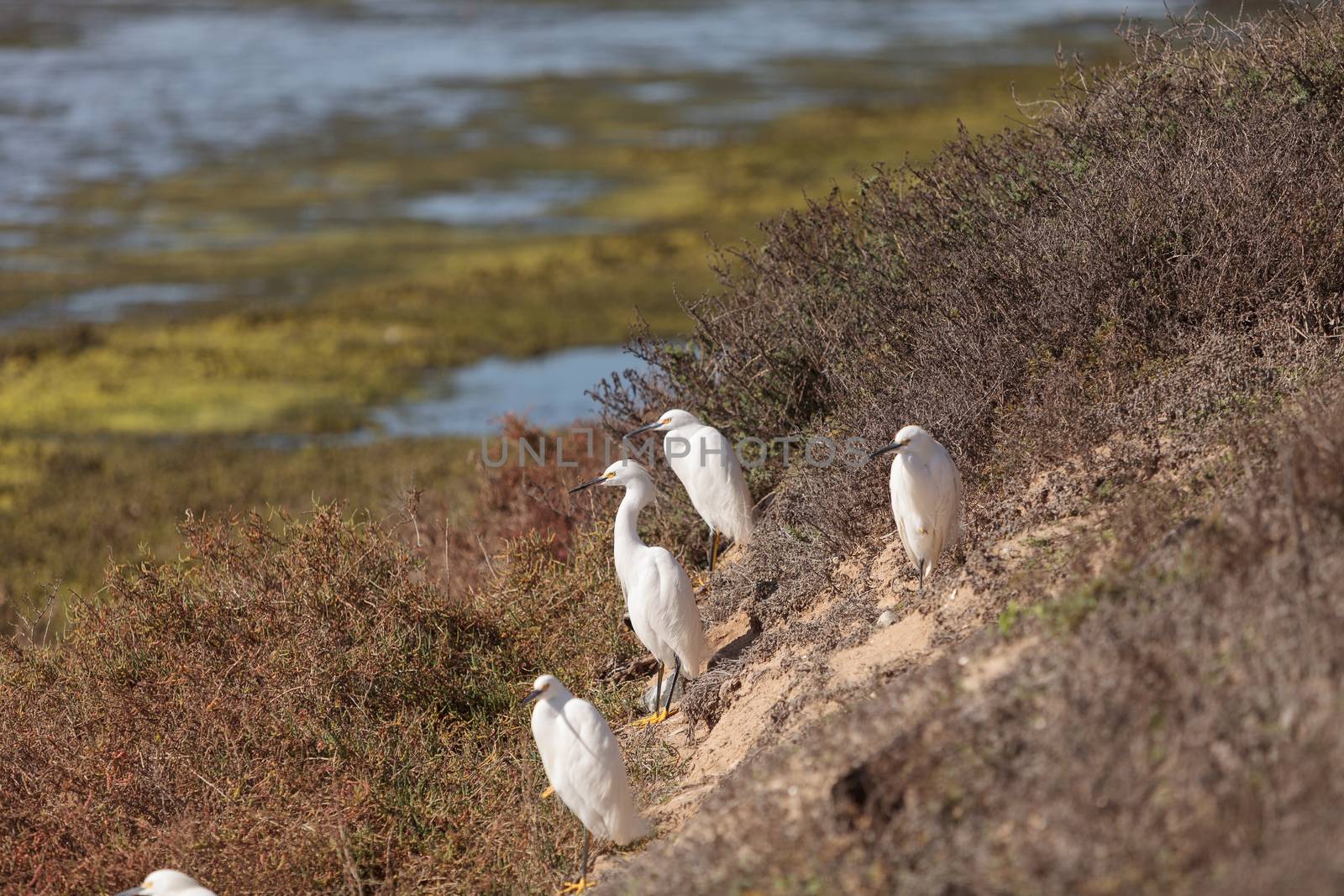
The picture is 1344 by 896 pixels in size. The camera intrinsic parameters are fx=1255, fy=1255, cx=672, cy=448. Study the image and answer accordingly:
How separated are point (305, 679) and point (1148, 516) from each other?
402cm

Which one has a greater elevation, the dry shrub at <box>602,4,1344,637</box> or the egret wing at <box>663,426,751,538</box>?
the dry shrub at <box>602,4,1344,637</box>

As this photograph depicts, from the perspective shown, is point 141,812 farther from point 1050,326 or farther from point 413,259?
point 413,259

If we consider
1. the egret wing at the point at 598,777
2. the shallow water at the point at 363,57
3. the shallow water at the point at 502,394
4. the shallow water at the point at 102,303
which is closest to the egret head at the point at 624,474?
the egret wing at the point at 598,777

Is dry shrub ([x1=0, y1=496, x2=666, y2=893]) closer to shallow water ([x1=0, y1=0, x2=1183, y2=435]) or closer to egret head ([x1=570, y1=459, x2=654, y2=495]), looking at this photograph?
egret head ([x1=570, y1=459, x2=654, y2=495])

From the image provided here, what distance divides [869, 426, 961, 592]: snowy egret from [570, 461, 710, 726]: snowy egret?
1.16 m

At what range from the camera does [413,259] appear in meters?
25.0

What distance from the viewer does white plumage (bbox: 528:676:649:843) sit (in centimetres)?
502

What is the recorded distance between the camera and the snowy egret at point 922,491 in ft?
17.2

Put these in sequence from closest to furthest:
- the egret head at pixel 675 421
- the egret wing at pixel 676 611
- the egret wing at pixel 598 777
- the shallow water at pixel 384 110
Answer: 1. the egret wing at pixel 598 777
2. the egret wing at pixel 676 611
3. the egret head at pixel 675 421
4. the shallow water at pixel 384 110

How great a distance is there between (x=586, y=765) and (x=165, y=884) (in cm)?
162

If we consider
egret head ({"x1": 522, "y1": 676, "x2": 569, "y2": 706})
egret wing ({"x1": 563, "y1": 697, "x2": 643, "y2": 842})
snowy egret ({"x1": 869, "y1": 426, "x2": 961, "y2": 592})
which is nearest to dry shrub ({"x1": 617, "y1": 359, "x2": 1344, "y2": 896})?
egret wing ({"x1": 563, "y1": 697, "x2": 643, "y2": 842})

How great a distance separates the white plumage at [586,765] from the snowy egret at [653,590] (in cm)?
85

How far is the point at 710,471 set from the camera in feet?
22.4

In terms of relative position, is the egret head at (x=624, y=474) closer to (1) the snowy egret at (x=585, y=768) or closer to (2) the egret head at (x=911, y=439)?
(1) the snowy egret at (x=585, y=768)
